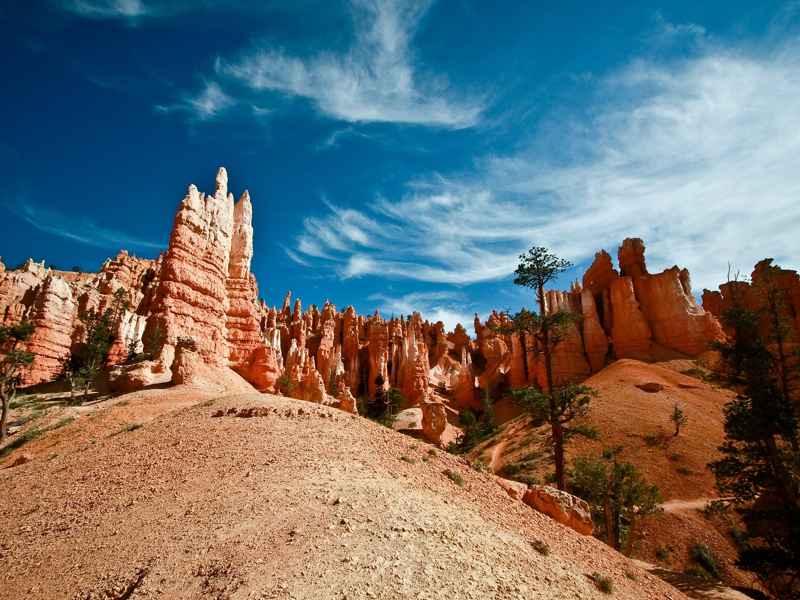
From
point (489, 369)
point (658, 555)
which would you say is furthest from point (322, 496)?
point (489, 369)

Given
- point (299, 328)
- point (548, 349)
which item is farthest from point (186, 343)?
point (299, 328)

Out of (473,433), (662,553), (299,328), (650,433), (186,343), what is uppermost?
(299,328)

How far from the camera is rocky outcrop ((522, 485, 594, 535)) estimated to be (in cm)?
1263

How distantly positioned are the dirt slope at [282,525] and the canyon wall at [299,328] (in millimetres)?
11445

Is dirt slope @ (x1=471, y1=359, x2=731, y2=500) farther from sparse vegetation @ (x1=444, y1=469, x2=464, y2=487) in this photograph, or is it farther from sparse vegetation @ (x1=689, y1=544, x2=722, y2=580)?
sparse vegetation @ (x1=444, y1=469, x2=464, y2=487)

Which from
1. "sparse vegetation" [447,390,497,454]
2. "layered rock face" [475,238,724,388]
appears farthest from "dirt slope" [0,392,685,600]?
"layered rock face" [475,238,724,388]

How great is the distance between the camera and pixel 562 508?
12.8m

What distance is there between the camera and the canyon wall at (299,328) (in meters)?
34.7

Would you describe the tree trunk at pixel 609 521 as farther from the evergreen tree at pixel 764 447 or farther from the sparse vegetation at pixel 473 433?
the sparse vegetation at pixel 473 433

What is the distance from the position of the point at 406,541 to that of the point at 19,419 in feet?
108

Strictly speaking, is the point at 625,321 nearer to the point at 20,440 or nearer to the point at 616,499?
the point at 616,499

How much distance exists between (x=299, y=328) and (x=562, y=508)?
73810 mm

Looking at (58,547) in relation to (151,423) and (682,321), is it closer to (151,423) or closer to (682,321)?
(151,423)

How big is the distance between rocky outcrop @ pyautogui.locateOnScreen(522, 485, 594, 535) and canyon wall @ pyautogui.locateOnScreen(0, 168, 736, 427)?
893 centimetres
